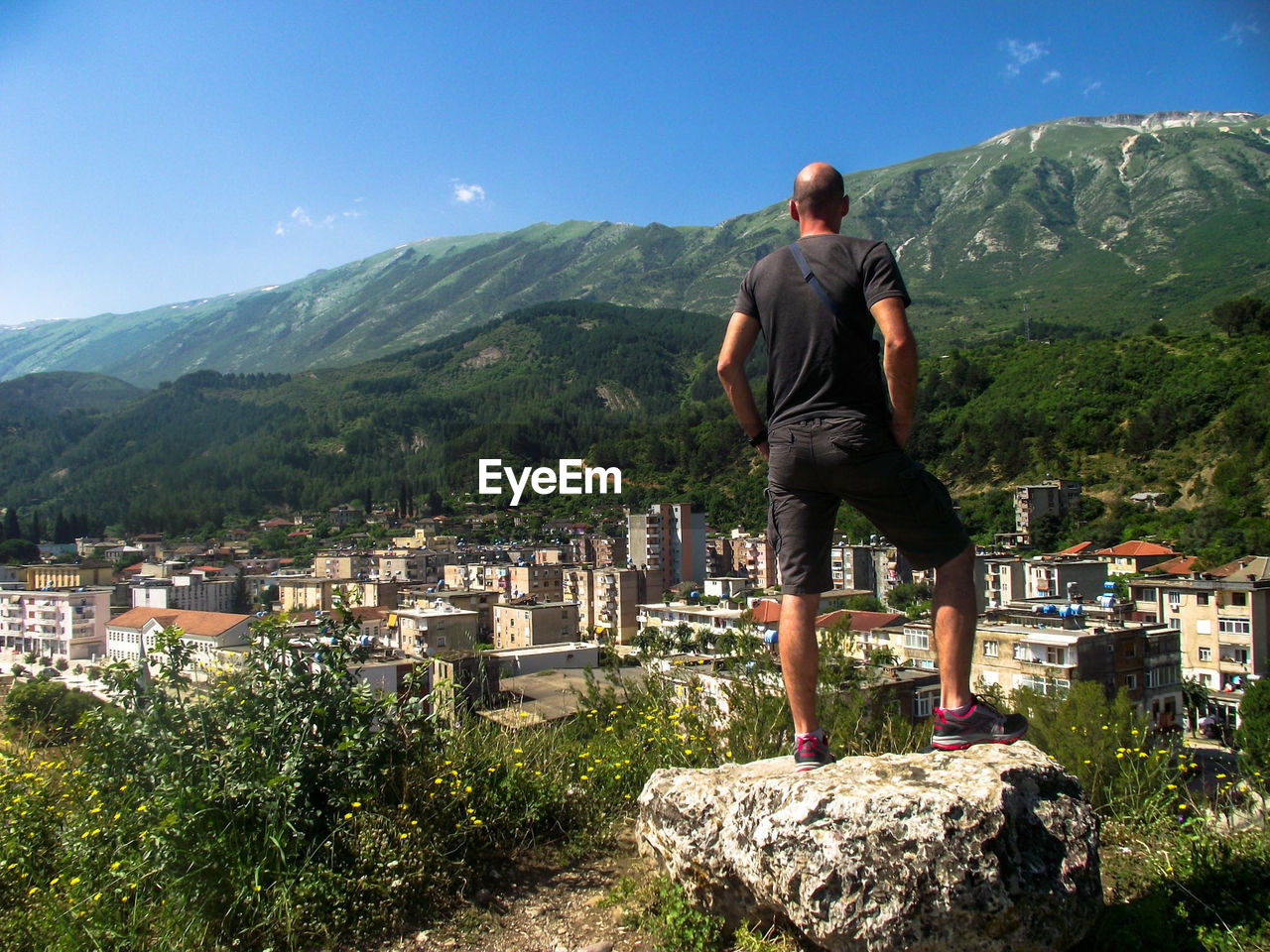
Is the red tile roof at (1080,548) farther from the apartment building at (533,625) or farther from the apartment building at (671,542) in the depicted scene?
the apartment building at (533,625)

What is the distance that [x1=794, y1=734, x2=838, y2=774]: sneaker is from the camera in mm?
2576

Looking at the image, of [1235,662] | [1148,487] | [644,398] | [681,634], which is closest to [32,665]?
[681,634]

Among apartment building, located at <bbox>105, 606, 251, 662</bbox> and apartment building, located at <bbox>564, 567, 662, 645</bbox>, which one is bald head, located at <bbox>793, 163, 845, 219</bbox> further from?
apartment building, located at <bbox>564, 567, 662, 645</bbox>

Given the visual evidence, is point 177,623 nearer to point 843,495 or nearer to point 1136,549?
point 843,495

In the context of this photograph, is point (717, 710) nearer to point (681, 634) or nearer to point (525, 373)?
point (681, 634)

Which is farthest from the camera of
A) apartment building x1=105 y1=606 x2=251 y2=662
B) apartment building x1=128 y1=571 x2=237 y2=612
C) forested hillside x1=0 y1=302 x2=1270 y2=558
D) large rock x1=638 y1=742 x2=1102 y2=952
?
forested hillside x1=0 y1=302 x2=1270 y2=558

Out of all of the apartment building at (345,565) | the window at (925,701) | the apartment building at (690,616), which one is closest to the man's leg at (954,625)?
the window at (925,701)

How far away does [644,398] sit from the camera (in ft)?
397

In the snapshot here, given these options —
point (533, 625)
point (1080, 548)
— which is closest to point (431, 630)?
point (533, 625)

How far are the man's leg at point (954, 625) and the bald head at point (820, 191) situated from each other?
4.07 ft

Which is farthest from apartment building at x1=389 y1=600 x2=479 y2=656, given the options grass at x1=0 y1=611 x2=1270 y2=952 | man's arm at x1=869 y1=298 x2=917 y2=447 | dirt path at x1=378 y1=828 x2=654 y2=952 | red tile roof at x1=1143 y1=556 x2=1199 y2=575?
red tile roof at x1=1143 y1=556 x2=1199 y2=575

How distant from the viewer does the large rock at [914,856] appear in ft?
6.71

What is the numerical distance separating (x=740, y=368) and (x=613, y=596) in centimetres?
3751

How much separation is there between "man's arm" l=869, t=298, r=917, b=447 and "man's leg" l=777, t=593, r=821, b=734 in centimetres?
63
